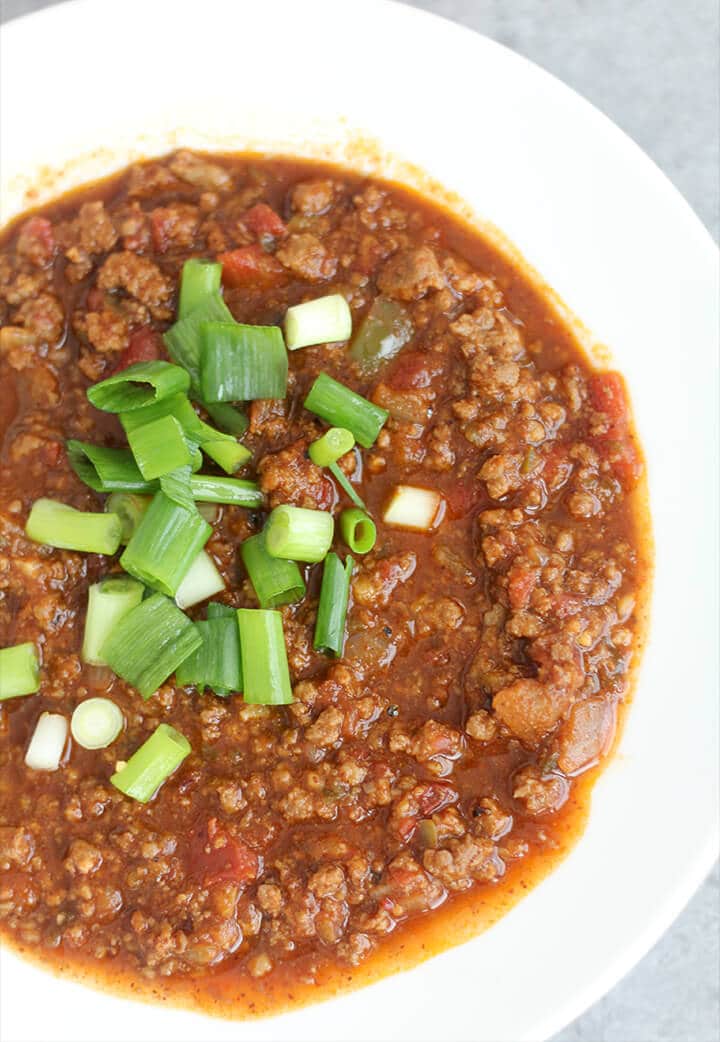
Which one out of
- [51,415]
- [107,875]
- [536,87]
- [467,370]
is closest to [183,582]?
[51,415]

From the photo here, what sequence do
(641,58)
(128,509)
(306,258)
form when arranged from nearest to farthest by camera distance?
1. (128,509)
2. (306,258)
3. (641,58)

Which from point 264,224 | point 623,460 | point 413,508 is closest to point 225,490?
point 413,508

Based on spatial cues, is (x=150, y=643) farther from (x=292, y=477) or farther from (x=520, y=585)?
(x=520, y=585)

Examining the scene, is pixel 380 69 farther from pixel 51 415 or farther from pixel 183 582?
pixel 183 582

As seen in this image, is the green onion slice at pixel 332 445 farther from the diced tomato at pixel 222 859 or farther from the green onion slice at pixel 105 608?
the diced tomato at pixel 222 859

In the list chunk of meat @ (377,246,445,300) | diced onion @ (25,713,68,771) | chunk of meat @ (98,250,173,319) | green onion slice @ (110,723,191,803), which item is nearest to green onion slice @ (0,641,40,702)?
diced onion @ (25,713,68,771)

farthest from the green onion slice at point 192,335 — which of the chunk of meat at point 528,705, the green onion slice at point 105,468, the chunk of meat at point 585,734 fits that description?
the chunk of meat at point 585,734

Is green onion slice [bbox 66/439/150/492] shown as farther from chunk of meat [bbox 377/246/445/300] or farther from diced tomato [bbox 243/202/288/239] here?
chunk of meat [bbox 377/246/445/300]
